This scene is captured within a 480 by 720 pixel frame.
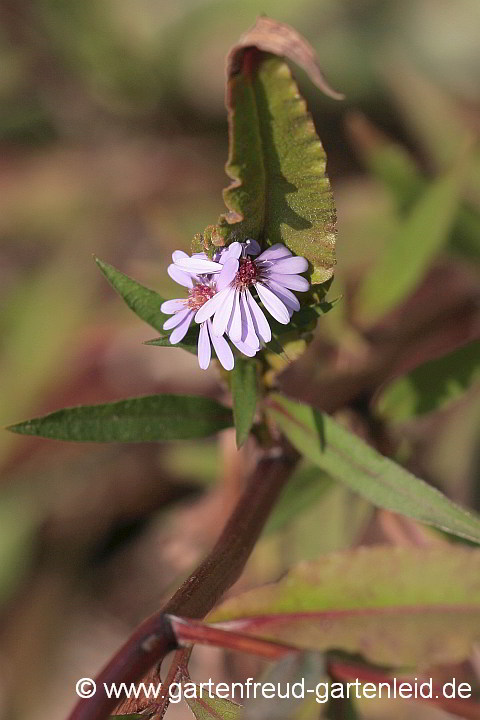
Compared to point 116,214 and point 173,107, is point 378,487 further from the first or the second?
point 173,107

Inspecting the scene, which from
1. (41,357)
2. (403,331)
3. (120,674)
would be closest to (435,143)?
(403,331)

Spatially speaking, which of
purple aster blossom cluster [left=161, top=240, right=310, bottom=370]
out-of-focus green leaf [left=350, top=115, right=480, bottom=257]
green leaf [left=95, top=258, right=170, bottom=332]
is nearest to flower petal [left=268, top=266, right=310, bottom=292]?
purple aster blossom cluster [left=161, top=240, right=310, bottom=370]

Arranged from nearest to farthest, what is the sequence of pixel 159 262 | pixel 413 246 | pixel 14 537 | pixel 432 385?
pixel 432 385 → pixel 413 246 → pixel 14 537 → pixel 159 262

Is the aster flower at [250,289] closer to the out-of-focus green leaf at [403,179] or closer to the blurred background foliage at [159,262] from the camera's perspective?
the blurred background foliage at [159,262]

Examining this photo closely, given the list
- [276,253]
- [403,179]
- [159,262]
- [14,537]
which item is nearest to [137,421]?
[276,253]

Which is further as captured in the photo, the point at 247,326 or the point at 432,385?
the point at 432,385

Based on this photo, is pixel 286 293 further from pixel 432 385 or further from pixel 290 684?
pixel 432 385
